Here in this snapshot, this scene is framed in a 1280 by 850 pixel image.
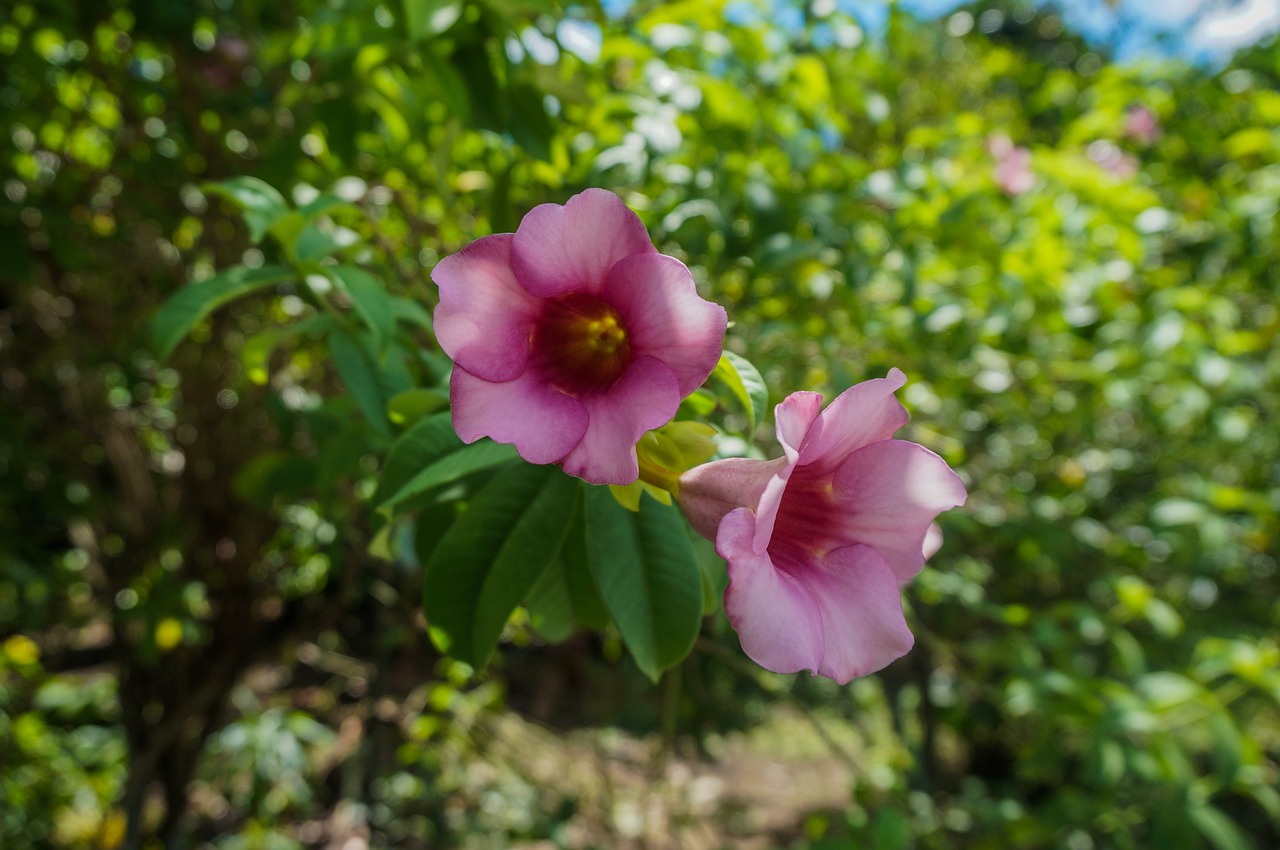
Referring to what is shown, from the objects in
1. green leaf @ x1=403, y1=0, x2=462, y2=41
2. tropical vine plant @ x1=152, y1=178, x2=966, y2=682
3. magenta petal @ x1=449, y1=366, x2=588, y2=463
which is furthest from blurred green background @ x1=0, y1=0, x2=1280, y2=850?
magenta petal @ x1=449, y1=366, x2=588, y2=463

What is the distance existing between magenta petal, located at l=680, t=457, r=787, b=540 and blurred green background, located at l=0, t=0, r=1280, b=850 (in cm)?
28

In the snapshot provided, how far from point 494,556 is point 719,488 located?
201 mm

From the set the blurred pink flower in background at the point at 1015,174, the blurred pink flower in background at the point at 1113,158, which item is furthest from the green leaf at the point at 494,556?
the blurred pink flower in background at the point at 1113,158

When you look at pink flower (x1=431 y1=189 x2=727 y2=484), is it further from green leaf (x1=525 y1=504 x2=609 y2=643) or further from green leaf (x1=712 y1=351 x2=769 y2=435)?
green leaf (x1=525 y1=504 x2=609 y2=643)

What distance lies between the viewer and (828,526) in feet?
1.67

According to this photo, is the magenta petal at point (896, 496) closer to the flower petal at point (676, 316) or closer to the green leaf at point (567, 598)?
the flower petal at point (676, 316)

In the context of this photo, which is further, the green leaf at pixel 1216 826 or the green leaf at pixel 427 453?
the green leaf at pixel 1216 826

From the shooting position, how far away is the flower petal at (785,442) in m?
0.40

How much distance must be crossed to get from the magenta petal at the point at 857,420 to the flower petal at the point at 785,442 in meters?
0.01

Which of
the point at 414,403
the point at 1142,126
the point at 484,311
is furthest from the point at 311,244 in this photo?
the point at 1142,126

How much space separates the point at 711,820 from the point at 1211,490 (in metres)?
1.96

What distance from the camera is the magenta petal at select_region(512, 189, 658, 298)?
46cm

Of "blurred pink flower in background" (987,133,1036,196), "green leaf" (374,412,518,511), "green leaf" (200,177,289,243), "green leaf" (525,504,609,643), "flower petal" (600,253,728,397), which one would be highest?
"green leaf" (200,177,289,243)

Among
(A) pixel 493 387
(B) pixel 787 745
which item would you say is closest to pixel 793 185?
(A) pixel 493 387
